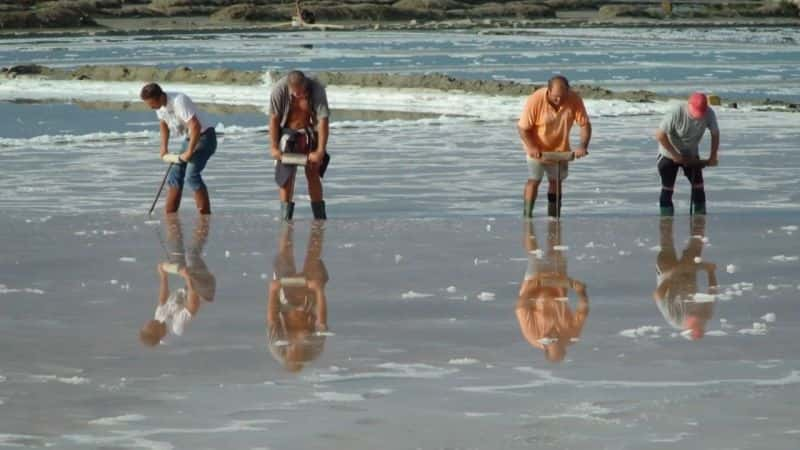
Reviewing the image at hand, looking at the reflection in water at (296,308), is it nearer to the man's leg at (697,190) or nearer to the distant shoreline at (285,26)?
the man's leg at (697,190)

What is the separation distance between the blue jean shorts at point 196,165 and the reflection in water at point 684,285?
372cm

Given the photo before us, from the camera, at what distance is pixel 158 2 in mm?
107812

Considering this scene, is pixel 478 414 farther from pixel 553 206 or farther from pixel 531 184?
pixel 553 206

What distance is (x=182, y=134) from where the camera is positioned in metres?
14.8

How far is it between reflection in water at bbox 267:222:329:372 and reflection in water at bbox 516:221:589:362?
3.52 feet

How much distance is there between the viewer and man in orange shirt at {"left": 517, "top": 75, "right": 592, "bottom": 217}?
14102mm

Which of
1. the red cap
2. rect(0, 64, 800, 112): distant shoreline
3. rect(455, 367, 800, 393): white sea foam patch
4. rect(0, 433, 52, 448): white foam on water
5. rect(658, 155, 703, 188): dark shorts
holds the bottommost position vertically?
rect(0, 64, 800, 112): distant shoreline

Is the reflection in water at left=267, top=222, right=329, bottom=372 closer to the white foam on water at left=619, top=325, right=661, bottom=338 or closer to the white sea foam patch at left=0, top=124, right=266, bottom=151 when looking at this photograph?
the white foam on water at left=619, top=325, right=661, bottom=338

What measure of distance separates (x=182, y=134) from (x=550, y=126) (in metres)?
2.94

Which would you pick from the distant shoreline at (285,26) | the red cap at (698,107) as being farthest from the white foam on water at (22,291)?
the distant shoreline at (285,26)

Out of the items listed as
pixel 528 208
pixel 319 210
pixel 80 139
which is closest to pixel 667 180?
pixel 528 208

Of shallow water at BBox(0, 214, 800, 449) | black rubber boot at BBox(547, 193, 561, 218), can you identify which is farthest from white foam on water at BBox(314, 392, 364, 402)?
black rubber boot at BBox(547, 193, 561, 218)

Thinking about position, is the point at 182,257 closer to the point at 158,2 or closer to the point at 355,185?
the point at 355,185

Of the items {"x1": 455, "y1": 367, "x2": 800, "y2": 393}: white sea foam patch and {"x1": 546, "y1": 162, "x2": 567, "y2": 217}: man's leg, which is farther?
{"x1": 546, "y1": 162, "x2": 567, "y2": 217}: man's leg
